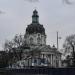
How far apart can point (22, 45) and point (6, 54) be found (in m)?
7.93

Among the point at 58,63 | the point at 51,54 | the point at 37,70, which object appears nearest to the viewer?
the point at 37,70

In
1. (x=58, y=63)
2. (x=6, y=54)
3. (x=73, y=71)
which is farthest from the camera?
(x=58, y=63)

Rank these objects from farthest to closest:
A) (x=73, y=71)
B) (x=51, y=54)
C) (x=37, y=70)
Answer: (x=51, y=54)
(x=37, y=70)
(x=73, y=71)

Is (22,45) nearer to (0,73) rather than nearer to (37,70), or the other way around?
(0,73)

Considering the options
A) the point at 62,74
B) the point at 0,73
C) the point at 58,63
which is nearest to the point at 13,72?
the point at 0,73

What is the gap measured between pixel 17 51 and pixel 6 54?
18.6 ft

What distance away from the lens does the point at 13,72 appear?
8969cm

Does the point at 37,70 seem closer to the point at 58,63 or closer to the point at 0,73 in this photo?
the point at 0,73

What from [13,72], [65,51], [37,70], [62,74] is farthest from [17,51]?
[62,74]

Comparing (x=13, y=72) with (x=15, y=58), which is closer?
(x=13, y=72)

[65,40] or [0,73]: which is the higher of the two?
[65,40]

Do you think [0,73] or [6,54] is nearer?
[0,73]

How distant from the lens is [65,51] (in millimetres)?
140500

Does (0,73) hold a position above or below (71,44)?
below
